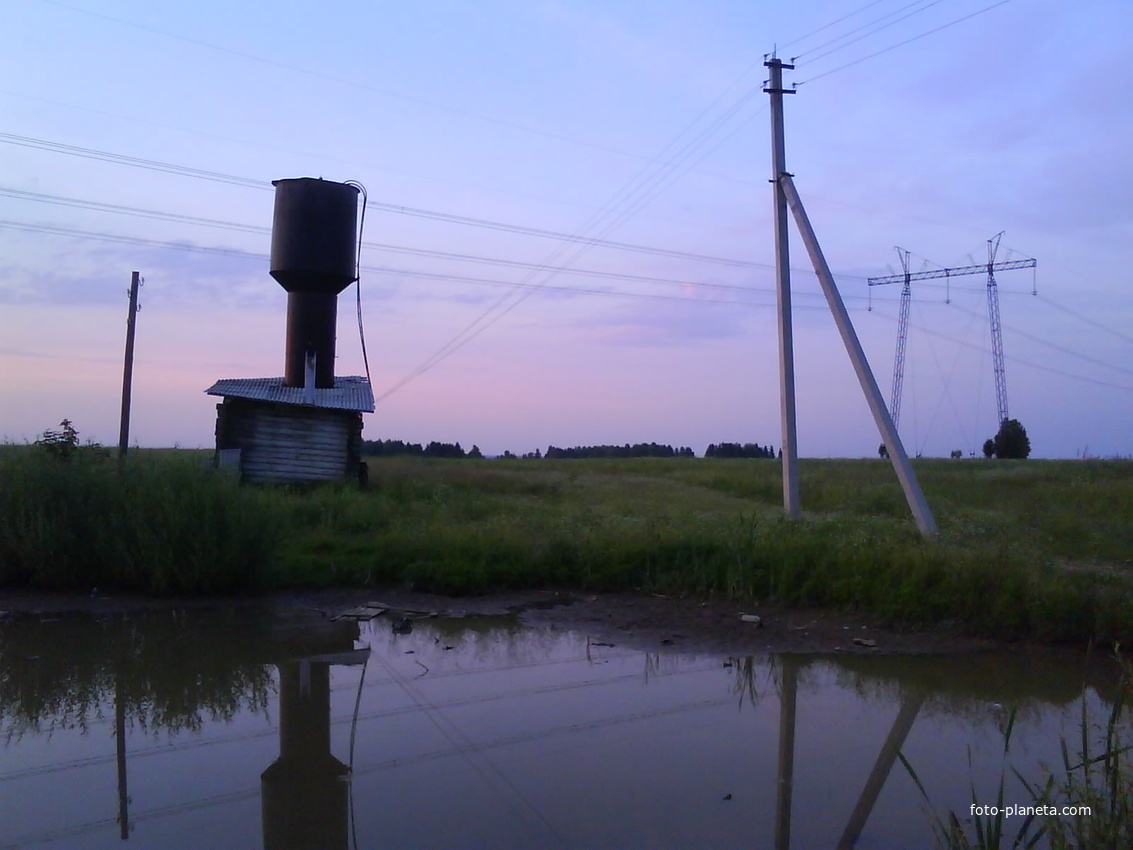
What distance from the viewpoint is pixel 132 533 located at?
1223 cm

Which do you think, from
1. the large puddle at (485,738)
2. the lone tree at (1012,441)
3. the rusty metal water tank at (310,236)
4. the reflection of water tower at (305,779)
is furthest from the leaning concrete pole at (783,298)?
the lone tree at (1012,441)

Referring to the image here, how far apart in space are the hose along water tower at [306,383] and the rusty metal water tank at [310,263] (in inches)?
1.0

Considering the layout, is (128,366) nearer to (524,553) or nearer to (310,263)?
(310,263)

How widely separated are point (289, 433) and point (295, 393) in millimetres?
1600

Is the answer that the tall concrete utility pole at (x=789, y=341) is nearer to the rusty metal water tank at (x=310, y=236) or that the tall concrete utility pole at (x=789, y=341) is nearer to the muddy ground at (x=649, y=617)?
the muddy ground at (x=649, y=617)

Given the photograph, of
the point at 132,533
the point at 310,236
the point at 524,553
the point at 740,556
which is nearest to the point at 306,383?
the point at 310,236

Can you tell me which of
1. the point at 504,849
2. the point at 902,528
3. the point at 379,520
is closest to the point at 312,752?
the point at 504,849

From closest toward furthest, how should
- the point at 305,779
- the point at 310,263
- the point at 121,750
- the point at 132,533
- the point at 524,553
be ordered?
the point at 305,779 < the point at 121,750 < the point at 132,533 < the point at 524,553 < the point at 310,263

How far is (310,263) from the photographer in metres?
23.7

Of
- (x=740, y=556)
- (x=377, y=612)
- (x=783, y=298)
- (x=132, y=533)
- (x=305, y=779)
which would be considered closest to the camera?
(x=305, y=779)

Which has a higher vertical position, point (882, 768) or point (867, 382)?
point (867, 382)

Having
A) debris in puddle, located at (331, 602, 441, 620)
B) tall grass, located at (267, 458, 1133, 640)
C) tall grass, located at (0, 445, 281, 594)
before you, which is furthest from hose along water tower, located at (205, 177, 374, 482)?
debris in puddle, located at (331, 602, 441, 620)

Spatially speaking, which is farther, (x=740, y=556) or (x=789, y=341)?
(x=789, y=341)

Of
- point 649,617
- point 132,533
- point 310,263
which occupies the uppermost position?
point 310,263
